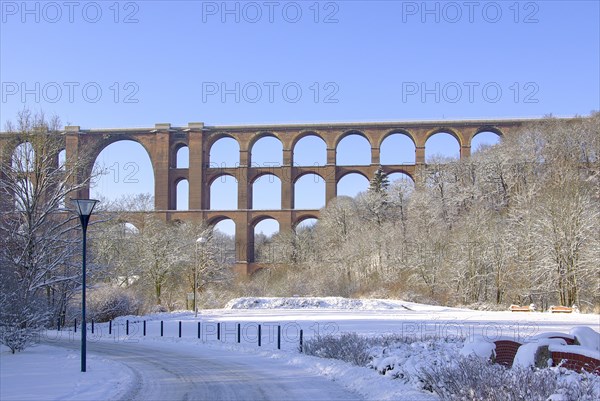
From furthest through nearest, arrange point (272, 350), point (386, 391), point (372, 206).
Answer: point (372, 206) < point (272, 350) < point (386, 391)

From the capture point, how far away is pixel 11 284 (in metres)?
13.8

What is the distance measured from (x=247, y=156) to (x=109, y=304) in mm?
34249

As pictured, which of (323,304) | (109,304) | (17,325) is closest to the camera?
(17,325)

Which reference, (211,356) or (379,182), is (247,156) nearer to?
(379,182)

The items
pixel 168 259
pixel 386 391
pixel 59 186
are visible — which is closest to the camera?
pixel 386 391

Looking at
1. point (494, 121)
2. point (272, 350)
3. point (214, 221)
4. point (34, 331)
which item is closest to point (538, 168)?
Result: point (494, 121)

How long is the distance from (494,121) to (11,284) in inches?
1981

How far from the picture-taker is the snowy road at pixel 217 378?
323 inches

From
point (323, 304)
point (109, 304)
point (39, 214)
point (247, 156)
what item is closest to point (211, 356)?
point (39, 214)

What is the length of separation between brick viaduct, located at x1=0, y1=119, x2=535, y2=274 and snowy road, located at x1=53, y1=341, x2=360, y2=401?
44.1 meters

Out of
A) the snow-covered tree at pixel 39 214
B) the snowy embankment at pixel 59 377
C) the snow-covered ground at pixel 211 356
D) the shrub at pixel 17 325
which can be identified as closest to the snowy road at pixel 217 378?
Result: the snow-covered ground at pixel 211 356

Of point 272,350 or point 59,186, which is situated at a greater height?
point 59,186

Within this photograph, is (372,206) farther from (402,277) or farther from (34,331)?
(34,331)

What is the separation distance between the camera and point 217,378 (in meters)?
9.75
